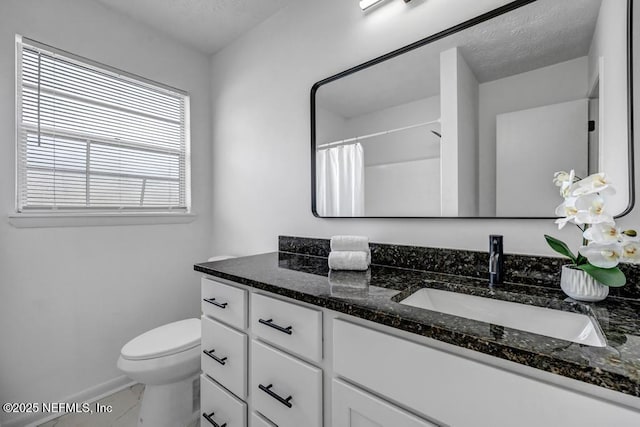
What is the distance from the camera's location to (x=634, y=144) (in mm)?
889

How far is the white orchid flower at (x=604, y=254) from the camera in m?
0.76

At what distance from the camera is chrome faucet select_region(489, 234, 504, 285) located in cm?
104

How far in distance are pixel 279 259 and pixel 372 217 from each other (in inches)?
21.3

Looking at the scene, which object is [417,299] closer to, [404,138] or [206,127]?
[404,138]

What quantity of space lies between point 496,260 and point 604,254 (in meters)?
0.30

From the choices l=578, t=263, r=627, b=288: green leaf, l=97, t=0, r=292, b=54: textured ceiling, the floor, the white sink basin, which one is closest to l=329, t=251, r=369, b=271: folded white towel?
the white sink basin

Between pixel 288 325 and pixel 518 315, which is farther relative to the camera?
pixel 288 325

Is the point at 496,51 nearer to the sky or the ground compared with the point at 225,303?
nearer to the sky

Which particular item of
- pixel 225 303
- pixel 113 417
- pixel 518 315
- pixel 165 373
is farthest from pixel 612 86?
pixel 113 417

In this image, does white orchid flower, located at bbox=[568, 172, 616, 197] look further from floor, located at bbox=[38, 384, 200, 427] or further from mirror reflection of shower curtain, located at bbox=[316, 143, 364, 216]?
floor, located at bbox=[38, 384, 200, 427]

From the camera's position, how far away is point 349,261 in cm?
126

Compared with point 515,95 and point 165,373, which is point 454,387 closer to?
point 515,95

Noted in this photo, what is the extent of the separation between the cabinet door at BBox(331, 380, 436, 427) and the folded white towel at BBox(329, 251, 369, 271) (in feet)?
1.62

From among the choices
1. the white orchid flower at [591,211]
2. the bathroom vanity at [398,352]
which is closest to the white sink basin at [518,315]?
the bathroom vanity at [398,352]
